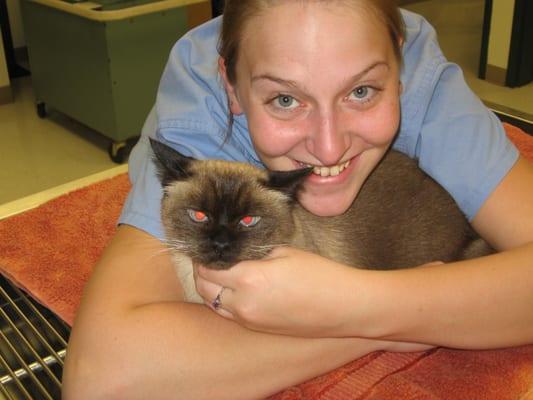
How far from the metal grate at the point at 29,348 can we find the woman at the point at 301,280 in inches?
8.4

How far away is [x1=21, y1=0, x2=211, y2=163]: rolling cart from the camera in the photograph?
2814 millimetres

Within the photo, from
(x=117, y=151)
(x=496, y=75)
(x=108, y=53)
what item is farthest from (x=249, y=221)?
(x=496, y=75)

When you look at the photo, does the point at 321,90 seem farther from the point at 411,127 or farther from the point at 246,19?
the point at 411,127

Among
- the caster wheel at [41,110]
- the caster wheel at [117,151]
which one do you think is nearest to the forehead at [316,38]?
the caster wheel at [117,151]

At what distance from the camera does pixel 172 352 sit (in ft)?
3.09

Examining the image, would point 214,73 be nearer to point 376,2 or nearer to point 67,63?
point 376,2

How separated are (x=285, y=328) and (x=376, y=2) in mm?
511

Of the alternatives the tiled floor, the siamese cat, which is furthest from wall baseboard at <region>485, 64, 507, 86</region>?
the siamese cat

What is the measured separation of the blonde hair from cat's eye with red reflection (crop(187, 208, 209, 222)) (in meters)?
0.24

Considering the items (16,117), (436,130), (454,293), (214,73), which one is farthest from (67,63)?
(454,293)

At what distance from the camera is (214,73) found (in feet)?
4.07

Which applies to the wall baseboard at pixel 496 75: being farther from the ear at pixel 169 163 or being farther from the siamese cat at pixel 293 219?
the ear at pixel 169 163

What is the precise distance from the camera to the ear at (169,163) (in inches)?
40.4

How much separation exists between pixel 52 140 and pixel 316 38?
276 centimetres
